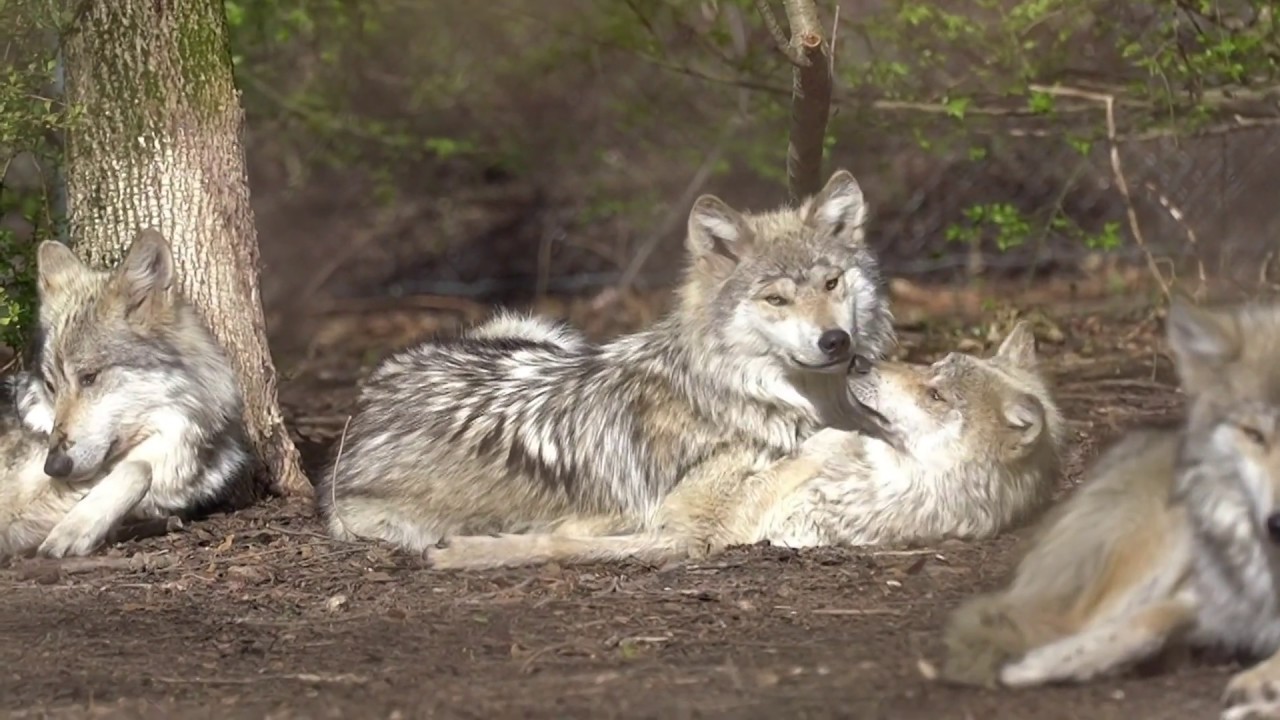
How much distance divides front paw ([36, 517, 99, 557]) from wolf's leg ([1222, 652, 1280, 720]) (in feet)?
14.8

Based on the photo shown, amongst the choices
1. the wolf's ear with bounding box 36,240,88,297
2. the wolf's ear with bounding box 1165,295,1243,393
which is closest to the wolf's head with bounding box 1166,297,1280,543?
the wolf's ear with bounding box 1165,295,1243,393

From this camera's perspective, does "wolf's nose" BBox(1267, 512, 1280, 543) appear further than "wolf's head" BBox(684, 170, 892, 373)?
No

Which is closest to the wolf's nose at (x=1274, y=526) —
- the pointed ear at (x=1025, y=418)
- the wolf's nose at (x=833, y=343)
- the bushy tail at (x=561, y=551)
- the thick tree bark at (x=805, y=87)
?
the pointed ear at (x=1025, y=418)

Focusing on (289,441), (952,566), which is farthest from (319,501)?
(952,566)

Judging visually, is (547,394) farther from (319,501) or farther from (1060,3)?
(1060,3)

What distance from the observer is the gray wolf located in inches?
159

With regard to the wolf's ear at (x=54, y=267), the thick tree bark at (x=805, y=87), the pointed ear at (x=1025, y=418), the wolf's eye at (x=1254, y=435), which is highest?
the thick tree bark at (x=805, y=87)

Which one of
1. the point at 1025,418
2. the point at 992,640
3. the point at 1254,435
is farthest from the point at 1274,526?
the point at 1025,418

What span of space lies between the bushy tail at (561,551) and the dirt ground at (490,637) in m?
0.11

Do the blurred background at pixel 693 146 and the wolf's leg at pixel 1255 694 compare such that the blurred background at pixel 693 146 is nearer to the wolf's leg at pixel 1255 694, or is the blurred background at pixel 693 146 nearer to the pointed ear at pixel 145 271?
the pointed ear at pixel 145 271

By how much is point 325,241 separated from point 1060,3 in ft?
28.2

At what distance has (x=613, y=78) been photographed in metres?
12.2

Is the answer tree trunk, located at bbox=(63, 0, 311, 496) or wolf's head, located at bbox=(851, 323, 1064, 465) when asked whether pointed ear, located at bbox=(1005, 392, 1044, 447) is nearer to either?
wolf's head, located at bbox=(851, 323, 1064, 465)

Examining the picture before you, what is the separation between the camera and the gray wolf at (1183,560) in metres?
4.05
